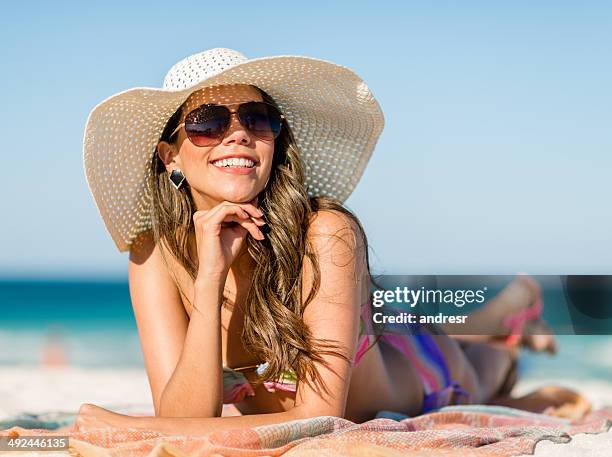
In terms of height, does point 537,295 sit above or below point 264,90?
below

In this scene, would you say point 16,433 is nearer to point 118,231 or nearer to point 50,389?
point 118,231

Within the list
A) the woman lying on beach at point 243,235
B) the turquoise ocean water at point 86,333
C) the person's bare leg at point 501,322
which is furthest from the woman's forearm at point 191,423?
the turquoise ocean water at point 86,333

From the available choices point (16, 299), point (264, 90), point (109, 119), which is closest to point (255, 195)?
point (264, 90)

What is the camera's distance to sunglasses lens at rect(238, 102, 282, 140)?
337 cm

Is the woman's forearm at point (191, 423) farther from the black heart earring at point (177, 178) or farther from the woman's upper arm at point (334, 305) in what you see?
the black heart earring at point (177, 178)

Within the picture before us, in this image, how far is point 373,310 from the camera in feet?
17.0

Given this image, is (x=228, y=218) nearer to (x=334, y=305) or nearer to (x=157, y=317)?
(x=334, y=305)

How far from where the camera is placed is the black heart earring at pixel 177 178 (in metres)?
3.69

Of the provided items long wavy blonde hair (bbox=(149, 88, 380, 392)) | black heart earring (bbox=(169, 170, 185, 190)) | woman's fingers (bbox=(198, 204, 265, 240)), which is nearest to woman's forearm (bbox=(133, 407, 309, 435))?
long wavy blonde hair (bbox=(149, 88, 380, 392))

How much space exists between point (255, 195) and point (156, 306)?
77cm

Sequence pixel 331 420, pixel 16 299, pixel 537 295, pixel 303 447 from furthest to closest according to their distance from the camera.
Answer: pixel 16 299
pixel 537 295
pixel 331 420
pixel 303 447

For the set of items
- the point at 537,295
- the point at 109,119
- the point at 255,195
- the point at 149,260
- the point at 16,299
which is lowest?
the point at 16,299

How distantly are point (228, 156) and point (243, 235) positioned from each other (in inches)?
13.1

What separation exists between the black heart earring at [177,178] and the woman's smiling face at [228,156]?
11cm
